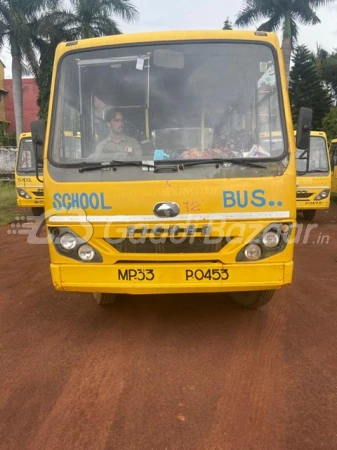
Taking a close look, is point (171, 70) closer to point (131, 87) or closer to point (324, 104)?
point (131, 87)

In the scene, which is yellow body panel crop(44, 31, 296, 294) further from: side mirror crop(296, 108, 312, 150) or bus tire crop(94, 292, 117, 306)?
bus tire crop(94, 292, 117, 306)

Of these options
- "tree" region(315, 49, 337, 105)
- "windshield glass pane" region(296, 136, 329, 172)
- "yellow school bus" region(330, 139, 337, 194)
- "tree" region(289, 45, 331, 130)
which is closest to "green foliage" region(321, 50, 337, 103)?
"tree" region(315, 49, 337, 105)

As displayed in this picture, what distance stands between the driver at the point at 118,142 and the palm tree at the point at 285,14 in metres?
23.2

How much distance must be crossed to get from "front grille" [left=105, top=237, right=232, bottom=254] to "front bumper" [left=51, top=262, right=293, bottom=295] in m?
0.12

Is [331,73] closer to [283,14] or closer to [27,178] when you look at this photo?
[283,14]

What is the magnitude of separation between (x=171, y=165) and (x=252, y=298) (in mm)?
1792

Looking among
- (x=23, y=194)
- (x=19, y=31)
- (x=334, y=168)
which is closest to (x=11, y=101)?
(x=19, y=31)

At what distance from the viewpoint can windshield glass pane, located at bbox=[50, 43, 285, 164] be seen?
404 cm

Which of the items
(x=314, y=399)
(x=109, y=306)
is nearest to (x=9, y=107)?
(x=109, y=306)

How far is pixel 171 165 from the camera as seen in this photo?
3.86m

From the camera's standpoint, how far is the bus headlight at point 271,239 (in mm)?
3891

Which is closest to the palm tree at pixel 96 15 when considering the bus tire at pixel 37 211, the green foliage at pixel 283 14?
the green foliage at pixel 283 14

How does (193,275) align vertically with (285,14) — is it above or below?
below

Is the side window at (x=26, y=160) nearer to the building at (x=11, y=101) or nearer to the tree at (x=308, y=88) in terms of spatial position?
the tree at (x=308, y=88)
